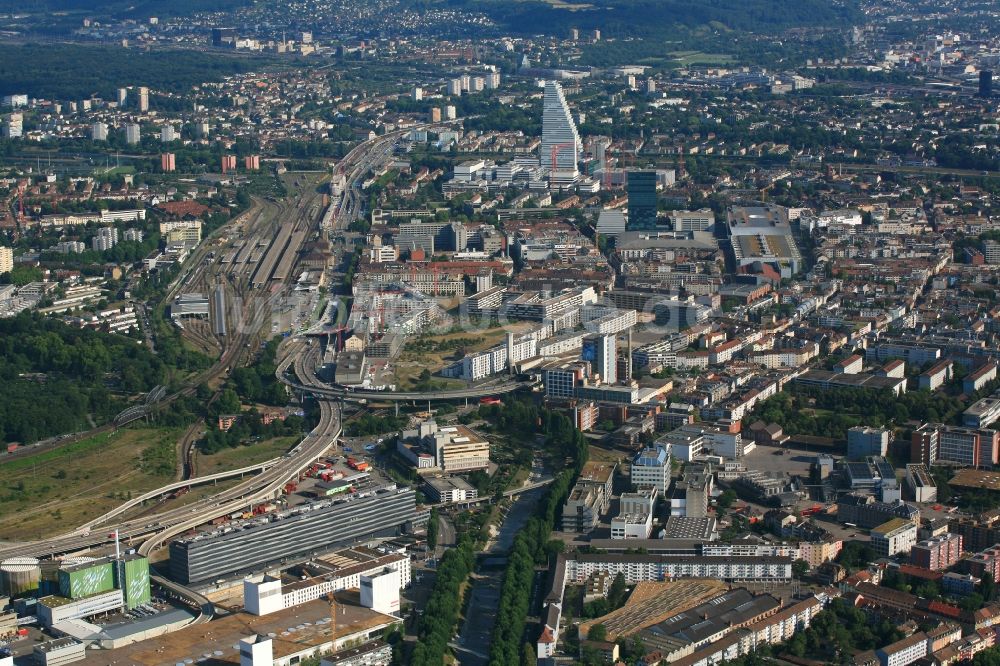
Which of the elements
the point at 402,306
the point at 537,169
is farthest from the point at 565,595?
the point at 537,169

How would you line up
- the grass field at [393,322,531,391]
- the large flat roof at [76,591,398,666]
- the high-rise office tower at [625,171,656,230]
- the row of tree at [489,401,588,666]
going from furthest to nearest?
the high-rise office tower at [625,171,656,230] < the grass field at [393,322,531,391] < the row of tree at [489,401,588,666] < the large flat roof at [76,591,398,666]

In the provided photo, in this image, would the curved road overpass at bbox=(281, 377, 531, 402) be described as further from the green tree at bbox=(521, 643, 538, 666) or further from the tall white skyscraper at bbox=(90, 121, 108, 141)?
the tall white skyscraper at bbox=(90, 121, 108, 141)

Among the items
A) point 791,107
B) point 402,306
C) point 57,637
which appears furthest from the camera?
point 791,107

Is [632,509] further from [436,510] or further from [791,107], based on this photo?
[791,107]

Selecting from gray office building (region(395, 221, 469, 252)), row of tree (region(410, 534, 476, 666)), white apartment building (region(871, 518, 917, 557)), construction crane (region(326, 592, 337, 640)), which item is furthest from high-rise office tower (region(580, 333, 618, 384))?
gray office building (region(395, 221, 469, 252))

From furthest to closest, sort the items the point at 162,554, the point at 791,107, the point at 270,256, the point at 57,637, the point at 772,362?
the point at 791,107, the point at 270,256, the point at 772,362, the point at 162,554, the point at 57,637

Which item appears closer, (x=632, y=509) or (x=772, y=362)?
(x=632, y=509)

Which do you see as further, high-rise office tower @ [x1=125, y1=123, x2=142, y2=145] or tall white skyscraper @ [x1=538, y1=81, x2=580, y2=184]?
high-rise office tower @ [x1=125, y1=123, x2=142, y2=145]
